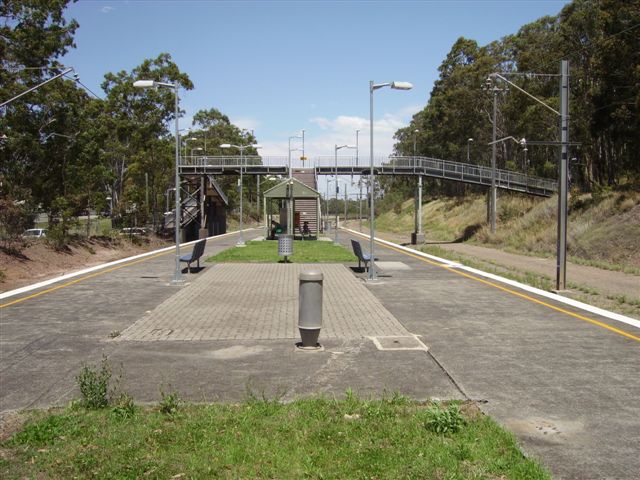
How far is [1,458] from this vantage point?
4.71 metres

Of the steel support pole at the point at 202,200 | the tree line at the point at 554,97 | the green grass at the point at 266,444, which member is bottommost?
the green grass at the point at 266,444

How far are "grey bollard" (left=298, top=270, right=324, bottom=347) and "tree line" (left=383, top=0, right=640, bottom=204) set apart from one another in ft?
52.4

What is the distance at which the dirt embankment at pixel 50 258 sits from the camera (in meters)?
18.8

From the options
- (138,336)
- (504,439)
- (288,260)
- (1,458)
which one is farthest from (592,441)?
(288,260)

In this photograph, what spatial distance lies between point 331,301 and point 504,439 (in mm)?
8438

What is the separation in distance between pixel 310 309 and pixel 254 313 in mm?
3496

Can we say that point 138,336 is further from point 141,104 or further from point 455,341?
point 141,104

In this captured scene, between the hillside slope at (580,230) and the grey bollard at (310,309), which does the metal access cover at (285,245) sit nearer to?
the hillside slope at (580,230)

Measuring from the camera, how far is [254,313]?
11852 millimetres

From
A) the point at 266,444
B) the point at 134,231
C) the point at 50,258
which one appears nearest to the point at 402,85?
the point at 266,444

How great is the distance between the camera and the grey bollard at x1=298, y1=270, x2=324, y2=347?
8.59 metres

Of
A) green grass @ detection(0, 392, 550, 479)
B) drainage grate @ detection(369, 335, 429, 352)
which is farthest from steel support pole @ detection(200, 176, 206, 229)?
green grass @ detection(0, 392, 550, 479)

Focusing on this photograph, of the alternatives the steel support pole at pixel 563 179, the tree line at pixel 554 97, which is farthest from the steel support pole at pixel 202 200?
the steel support pole at pixel 563 179

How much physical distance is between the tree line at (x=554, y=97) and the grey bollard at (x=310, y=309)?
16.0 metres
